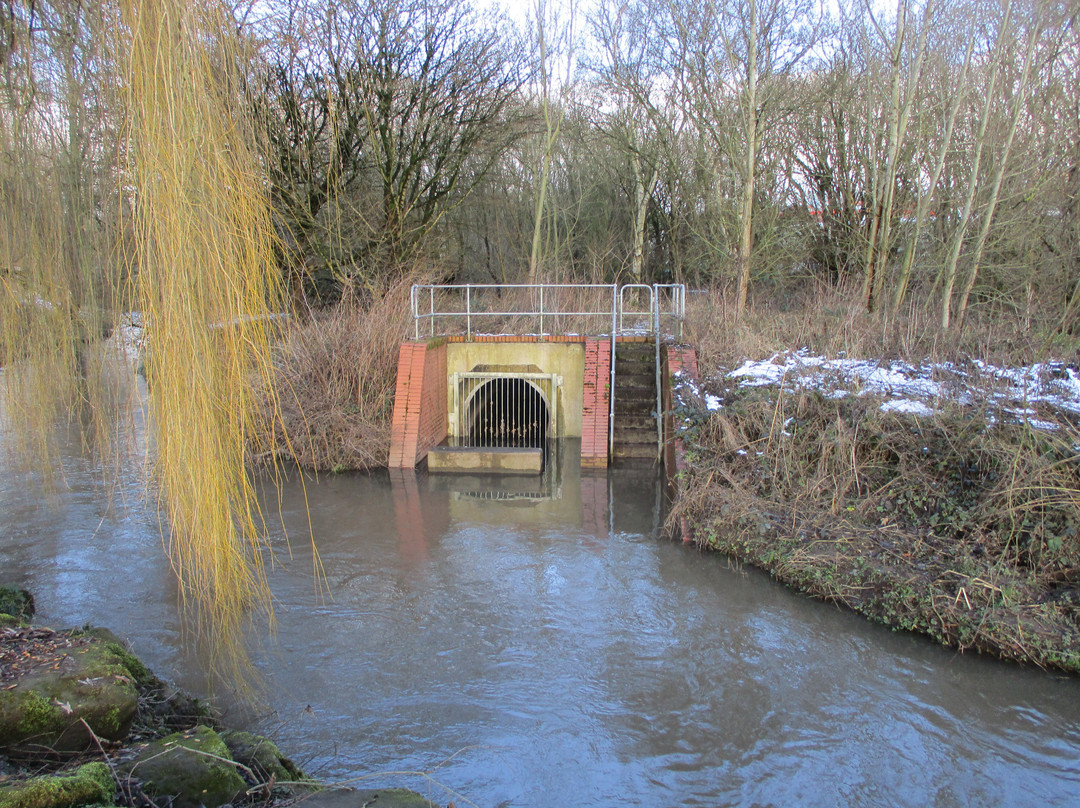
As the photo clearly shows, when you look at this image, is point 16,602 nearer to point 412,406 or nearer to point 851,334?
point 412,406

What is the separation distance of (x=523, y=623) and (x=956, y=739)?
11.5 feet

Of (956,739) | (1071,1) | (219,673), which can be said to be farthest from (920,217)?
(219,673)

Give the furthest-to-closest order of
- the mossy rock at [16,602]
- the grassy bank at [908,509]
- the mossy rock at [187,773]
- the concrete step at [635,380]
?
the concrete step at [635,380] < the grassy bank at [908,509] < the mossy rock at [16,602] < the mossy rock at [187,773]

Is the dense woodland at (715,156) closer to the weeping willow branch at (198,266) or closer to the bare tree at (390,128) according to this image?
the bare tree at (390,128)

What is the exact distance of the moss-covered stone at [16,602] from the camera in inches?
233

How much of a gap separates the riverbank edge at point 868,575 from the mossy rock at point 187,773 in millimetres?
5719

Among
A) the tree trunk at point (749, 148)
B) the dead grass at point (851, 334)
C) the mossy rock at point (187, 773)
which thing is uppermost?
the tree trunk at point (749, 148)

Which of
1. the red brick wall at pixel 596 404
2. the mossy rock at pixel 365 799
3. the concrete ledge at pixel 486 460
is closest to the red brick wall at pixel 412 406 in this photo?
the concrete ledge at pixel 486 460

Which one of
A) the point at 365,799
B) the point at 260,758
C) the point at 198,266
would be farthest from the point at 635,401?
the point at 198,266

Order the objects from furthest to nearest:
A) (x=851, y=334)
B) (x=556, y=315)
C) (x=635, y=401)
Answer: (x=556, y=315)
(x=635, y=401)
(x=851, y=334)

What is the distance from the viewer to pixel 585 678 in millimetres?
5746

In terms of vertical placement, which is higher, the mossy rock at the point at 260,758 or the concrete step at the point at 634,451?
the concrete step at the point at 634,451

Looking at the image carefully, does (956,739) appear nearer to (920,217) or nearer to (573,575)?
(573,575)

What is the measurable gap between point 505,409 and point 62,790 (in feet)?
44.9
